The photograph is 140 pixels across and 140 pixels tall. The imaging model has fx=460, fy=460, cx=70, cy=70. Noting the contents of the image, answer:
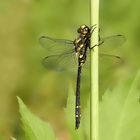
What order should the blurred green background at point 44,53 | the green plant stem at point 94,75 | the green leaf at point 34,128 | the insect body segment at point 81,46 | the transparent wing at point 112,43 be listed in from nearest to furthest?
the green plant stem at point 94,75 → the green leaf at point 34,128 → the insect body segment at point 81,46 → the transparent wing at point 112,43 → the blurred green background at point 44,53

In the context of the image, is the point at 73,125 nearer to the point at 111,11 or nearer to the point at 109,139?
the point at 109,139

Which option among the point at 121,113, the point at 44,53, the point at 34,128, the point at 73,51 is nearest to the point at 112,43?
the point at 73,51

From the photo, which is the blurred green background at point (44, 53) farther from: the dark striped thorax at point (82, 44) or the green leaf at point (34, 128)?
the green leaf at point (34, 128)

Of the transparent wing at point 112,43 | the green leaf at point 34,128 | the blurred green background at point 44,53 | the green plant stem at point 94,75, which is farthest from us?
the blurred green background at point 44,53

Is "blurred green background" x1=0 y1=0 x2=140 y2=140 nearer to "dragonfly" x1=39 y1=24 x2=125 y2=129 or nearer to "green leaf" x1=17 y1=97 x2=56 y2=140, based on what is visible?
"dragonfly" x1=39 y1=24 x2=125 y2=129

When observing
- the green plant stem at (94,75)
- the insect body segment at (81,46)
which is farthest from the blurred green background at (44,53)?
the green plant stem at (94,75)

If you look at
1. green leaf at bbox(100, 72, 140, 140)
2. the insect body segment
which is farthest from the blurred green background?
green leaf at bbox(100, 72, 140, 140)

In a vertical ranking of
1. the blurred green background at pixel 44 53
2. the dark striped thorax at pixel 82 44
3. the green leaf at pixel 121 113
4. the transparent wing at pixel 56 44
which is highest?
the dark striped thorax at pixel 82 44

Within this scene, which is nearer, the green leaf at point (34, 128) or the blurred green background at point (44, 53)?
the green leaf at point (34, 128)
